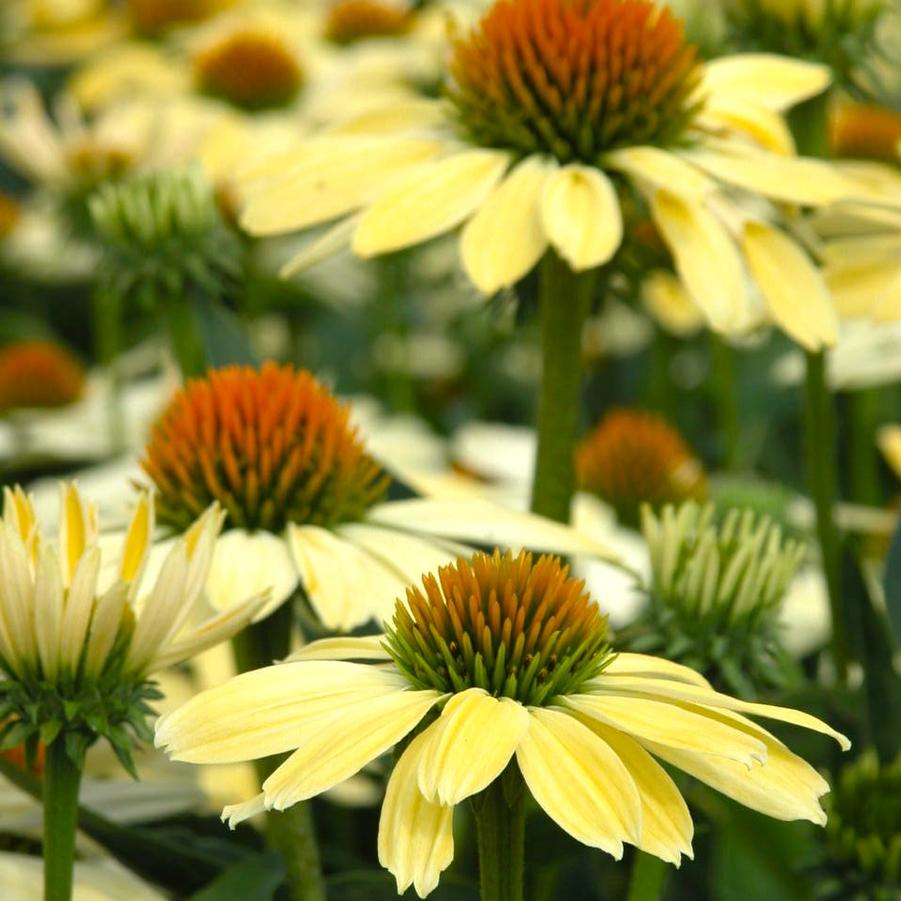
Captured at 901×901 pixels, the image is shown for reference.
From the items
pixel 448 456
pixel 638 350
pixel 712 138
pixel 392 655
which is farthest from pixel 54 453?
pixel 392 655

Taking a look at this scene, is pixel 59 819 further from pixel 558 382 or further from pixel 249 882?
pixel 558 382

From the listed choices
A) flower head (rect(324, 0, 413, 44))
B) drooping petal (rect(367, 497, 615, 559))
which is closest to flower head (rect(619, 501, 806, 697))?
drooping petal (rect(367, 497, 615, 559))

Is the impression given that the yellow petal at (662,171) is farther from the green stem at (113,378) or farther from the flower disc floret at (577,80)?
the green stem at (113,378)

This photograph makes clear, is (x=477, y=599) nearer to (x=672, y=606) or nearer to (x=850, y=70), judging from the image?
(x=672, y=606)

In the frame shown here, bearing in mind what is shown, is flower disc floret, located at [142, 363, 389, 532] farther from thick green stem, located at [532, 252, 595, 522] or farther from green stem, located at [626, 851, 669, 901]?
green stem, located at [626, 851, 669, 901]

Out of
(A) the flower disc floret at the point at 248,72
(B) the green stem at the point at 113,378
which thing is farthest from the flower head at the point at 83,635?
(A) the flower disc floret at the point at 248,72

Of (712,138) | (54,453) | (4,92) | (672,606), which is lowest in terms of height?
(54,453)

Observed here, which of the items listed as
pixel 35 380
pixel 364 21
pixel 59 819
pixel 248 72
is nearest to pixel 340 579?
pixel 59 819
